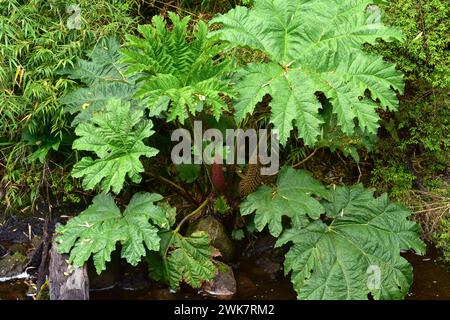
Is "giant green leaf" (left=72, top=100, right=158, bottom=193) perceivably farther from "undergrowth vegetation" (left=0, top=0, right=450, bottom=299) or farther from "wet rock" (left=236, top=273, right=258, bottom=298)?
"wet rock" (left=236, top=273, right=258, bottom=298)

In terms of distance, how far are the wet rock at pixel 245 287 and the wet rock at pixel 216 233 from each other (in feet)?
0.57

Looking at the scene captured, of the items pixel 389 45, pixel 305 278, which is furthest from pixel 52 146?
pixel 389 45

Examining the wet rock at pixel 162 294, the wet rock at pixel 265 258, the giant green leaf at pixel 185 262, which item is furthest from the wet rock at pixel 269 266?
the wet rock at pixel 162 294

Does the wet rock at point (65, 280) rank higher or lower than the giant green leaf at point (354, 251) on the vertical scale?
lower

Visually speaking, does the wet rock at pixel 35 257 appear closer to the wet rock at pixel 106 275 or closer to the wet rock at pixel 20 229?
the wet rock at pixel 20 229

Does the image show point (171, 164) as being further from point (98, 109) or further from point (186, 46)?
point (186, 46)

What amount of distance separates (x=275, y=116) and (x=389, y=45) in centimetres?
135

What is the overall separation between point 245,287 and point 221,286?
0.17 metres

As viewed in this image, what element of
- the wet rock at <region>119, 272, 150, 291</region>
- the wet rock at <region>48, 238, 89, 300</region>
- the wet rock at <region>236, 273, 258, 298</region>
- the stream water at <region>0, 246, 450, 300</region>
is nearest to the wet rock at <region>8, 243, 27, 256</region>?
the stream water at <region>0, 246, 450, 300</region>

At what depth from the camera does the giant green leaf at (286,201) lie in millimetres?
3359

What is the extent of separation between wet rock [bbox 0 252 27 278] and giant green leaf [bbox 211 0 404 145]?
1817 millimetres

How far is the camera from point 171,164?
13.0 feet

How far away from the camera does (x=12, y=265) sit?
3822 mm

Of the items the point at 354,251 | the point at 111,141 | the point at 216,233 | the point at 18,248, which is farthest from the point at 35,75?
the point at 354,251
